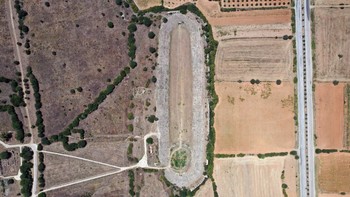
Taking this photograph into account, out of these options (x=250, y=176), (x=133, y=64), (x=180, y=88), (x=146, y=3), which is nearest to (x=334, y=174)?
(x=250, y=176)

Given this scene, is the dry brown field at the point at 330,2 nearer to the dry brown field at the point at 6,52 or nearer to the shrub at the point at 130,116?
the shrub at the point at 130,116

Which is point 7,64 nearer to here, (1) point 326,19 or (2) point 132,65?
(2) point 132,65

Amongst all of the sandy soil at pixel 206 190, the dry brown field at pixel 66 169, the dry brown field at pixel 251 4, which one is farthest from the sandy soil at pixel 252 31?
the dry brown field at pixel 66 169

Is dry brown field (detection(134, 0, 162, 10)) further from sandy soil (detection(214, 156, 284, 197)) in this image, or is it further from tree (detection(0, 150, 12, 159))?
tree (detection(0, 150, 12, 159))

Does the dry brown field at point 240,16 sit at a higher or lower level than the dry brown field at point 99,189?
higher

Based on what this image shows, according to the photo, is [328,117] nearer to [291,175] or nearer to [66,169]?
[291,175]

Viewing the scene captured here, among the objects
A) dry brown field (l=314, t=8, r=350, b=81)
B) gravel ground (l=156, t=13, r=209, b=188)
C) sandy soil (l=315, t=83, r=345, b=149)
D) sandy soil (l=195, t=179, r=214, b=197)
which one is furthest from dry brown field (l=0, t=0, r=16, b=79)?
sandy soil (l=315, t=83, r=345, b=149)

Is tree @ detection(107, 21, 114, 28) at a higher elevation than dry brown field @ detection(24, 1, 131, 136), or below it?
higher
